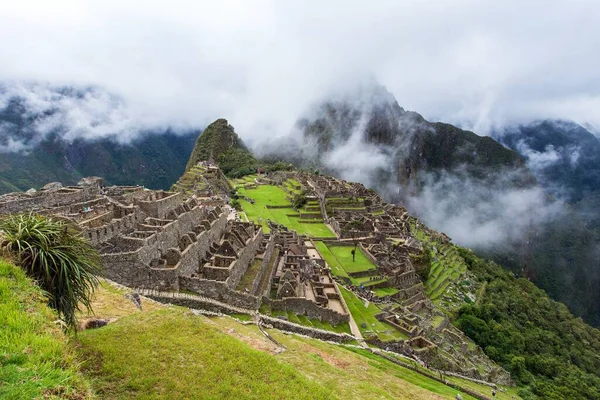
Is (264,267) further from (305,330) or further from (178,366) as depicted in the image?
(178,366)

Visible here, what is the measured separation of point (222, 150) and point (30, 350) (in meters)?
128

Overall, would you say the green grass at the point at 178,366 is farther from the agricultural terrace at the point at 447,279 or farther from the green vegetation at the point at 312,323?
the agricultural terrace at the point at 447,279

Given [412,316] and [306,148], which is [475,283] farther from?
[306,148]

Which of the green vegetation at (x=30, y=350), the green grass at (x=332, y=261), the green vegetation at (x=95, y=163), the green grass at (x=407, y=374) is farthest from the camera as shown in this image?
the green vegetation at (x=95, y=163)

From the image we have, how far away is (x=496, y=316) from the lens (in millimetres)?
51781

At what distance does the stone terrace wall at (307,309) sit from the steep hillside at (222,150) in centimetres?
8261

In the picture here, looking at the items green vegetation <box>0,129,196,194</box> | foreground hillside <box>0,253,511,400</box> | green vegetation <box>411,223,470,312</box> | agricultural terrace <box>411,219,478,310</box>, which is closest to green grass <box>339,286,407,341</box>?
foreground hillside <box>0,253,511,400</box>

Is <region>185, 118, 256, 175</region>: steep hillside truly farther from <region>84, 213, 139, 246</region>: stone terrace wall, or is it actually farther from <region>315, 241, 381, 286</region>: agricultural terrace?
<region>84, 213, 139, 246</region>: stone terrace wall

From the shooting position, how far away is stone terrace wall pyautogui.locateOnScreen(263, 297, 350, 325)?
2219 centimetres

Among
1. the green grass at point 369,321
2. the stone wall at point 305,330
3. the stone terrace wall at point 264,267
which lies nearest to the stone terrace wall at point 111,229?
the stone terrace wall at point 264,267

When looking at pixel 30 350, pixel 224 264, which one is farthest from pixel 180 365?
pixel 224 264

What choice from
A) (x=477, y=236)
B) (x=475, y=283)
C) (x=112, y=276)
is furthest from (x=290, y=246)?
(x=477, y=236)

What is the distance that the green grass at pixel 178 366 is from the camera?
7.43 metres

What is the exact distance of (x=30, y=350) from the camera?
5.05 m
